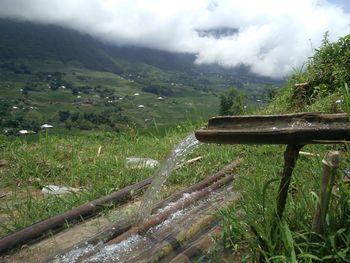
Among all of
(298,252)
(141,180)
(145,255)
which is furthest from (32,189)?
(298,252)

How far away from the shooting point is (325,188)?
2412mm

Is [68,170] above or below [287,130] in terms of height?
below

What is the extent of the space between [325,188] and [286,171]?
29 cm

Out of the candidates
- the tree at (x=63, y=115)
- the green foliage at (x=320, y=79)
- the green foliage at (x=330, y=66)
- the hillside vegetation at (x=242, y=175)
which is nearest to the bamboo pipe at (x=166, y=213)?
the hillside vegetation at (x=242, y=175)

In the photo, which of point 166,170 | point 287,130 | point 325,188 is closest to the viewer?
point 287,130

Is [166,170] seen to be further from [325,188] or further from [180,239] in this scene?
[325,188]

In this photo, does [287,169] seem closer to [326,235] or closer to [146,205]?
[326,235]

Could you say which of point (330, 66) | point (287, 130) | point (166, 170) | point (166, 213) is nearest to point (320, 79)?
point (330, 66)

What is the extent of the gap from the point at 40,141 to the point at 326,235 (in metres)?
7.07

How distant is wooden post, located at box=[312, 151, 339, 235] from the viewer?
231 cm

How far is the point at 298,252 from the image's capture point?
2.64 m

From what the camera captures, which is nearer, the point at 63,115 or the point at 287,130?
the point at 287,130

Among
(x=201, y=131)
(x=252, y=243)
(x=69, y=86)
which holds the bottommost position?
(x=69, y=86)

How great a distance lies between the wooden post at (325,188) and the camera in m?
2.31
